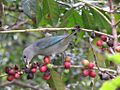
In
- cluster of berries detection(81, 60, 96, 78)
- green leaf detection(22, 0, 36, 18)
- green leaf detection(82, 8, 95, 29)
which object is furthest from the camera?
green leaf detection(82, 8, 95, 29)

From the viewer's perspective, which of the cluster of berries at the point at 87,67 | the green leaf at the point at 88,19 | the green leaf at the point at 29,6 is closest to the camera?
the cluster of berries at the point at 87,67

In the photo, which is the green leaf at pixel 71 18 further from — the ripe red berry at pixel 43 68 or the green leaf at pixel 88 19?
the ripe red berry at pixel 43 68

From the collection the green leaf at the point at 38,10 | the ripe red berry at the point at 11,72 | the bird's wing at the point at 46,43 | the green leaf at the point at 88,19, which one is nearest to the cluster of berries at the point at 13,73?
the ripe red berry at the point at 11,72

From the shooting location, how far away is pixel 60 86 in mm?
1129

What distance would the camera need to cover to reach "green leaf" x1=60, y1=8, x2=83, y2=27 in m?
1.22

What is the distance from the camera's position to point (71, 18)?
48.9 inches

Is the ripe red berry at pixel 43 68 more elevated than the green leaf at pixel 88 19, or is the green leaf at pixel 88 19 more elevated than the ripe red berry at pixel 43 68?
the green leaf at pixel 88 19

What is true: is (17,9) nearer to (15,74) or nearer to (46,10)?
(46,10)

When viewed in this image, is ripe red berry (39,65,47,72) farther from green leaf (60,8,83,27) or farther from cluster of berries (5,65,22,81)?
green leaf (60,8,83,27)

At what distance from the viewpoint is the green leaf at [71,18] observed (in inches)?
48.0

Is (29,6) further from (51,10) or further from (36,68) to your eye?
(36,68)

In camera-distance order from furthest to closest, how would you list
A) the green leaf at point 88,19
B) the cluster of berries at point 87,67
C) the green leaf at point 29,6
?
the green leaf at point 88,19 → the green leaf at point 29,6 → the cluster of berries at point 87,67

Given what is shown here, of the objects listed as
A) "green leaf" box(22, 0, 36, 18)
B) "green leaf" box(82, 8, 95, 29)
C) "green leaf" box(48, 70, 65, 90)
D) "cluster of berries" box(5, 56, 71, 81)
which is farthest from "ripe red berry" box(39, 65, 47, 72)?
"green leaf" box(82, 8, 95, 29)

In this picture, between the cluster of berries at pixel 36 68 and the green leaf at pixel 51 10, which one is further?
the green leaf at pixel 51 10
